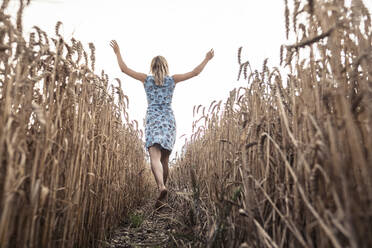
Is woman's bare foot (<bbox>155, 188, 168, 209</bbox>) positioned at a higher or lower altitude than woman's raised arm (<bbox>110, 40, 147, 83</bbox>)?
lower

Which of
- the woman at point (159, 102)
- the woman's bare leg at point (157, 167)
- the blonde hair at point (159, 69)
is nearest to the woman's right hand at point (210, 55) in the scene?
the woman at point (159, 102)

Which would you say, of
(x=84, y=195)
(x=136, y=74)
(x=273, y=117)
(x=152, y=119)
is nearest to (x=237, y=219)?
(x=273, y=117)

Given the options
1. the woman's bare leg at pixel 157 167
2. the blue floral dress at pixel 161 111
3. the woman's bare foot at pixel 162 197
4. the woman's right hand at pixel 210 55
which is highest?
the woman's right hand at pixel 210 55

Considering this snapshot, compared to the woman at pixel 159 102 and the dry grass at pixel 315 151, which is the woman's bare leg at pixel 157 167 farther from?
the dry grass at pixel 315 151

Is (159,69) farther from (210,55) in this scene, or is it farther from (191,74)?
(210,55)

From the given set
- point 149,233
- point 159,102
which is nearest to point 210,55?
point 159,102

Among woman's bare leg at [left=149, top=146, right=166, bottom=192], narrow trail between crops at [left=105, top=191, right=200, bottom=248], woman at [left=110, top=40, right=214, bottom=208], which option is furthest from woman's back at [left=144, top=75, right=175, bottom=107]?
narrow trail between crops at [left=105, top=191, right=200, bottom=248]

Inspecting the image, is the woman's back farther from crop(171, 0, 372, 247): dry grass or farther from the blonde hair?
crop(171, 0, 372, 247): dry grass

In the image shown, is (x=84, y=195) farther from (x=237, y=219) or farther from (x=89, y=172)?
(x=237, y=219)

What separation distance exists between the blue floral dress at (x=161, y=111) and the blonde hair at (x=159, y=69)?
0.06 m

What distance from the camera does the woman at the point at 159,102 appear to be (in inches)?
100

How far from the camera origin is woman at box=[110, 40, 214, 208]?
2.55 m

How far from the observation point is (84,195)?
1.27 metres

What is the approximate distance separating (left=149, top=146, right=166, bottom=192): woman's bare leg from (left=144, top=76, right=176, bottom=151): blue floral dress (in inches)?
3.5
